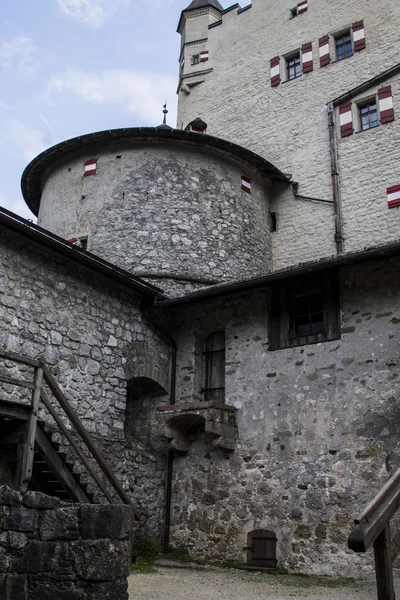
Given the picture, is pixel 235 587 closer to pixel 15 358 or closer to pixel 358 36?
pixel 15 358

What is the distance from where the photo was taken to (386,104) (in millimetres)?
16188

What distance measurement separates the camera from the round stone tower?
14273mm

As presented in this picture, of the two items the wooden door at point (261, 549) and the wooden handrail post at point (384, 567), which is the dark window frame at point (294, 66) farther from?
the wooden handrail post at point (384, 567)

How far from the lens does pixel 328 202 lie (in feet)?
54.1

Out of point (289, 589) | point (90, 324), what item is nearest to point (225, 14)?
point (90, 324)

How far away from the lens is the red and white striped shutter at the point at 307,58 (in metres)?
18.4

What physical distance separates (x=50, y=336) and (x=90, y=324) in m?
0.95

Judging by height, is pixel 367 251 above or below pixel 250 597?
above

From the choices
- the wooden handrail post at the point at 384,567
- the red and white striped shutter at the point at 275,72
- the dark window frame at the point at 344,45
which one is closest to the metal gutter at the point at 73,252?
the wooden handrail post at the point at 384,567

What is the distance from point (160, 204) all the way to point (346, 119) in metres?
5.97

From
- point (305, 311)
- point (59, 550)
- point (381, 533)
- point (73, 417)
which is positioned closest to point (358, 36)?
point (305, 311)

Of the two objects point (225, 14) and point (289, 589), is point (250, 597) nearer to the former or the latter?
point (289, 589)

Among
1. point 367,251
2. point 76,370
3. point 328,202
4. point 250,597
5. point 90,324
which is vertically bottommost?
point 250,597

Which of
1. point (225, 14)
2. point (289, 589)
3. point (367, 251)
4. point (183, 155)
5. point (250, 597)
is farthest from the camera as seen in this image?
point (225, 14)
